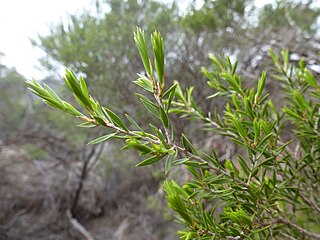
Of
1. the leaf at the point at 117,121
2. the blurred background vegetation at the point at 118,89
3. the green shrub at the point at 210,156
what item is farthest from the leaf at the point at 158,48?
the blurred background vegetation at the point at 118,89

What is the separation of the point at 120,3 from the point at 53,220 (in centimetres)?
331

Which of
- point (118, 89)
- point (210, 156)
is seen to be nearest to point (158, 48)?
point (210, 156)

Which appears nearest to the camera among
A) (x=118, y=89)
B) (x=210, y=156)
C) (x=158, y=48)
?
(x=158, y=48)

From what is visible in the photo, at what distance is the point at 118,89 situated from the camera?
9.64 ft

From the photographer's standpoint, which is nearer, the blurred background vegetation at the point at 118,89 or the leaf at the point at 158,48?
the leaf at the point at 158,48

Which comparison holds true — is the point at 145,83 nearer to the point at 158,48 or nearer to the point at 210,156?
the point at 158,48

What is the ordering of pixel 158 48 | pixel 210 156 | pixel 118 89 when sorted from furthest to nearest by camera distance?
pixel 118 89
pixel 210 156
pixel 158 48

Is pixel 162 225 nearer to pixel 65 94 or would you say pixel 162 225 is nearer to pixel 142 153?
pixel 65 94

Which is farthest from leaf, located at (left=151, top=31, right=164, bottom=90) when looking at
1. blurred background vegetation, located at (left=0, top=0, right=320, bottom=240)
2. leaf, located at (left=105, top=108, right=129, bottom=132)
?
blurred background vegetation, located at (left=0, top=0, right=320, bottom=240)

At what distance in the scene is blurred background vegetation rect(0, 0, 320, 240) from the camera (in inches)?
115

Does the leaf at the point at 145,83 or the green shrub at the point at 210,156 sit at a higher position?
the leaf at the point at 145,83

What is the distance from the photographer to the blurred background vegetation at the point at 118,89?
292cm

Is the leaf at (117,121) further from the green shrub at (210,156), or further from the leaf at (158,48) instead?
the leaf at (158,48)

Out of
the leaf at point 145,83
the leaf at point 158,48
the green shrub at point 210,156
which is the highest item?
the leaf at point 158,48
